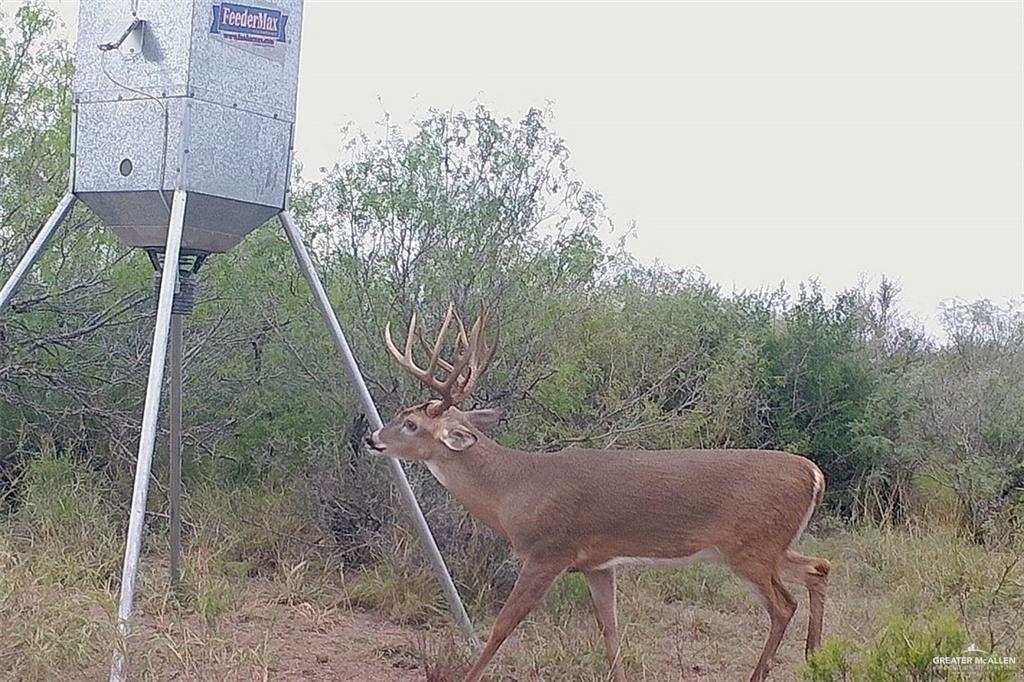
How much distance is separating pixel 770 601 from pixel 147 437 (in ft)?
10.4

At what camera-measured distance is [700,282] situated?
13047 mm

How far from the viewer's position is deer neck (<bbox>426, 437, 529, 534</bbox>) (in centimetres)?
640

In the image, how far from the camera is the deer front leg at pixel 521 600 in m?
5.79

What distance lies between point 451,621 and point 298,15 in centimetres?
367

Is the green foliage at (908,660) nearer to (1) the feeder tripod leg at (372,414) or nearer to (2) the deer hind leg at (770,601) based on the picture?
(2) the deer hind leg at (770,601)

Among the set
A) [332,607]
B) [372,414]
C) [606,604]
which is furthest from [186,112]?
[332,607]

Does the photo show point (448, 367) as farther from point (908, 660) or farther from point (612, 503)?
point (908, 660)

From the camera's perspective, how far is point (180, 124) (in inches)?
220

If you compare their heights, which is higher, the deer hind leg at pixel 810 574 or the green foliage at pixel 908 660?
the green foliage at pixel 908 660

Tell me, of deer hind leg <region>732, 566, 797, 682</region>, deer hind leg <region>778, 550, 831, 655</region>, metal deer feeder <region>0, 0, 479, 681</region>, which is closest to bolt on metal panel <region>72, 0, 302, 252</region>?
metal deer feeder <region>0, 0, 479, 681</region>

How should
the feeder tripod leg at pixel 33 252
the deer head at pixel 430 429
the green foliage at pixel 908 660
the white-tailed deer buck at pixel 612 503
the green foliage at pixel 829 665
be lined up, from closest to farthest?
the green foliage at pixel 908 660, the green foliage at pixel 829 665, the feeder tripod leg at pixel 33 252, the white-tailed deer buck at pixel 612 503, the deer head at pixel 430 429

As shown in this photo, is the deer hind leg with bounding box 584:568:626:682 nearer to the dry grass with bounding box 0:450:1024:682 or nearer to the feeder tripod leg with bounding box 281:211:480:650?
the dry grass with bounding box 0:450:1024:682

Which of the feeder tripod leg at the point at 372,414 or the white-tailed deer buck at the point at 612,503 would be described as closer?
the white-tailed deer buck at the point at 612,503

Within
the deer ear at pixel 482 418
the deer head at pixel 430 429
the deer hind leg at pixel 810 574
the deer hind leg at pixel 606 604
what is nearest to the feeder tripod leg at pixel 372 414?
the deer head at pixel 430 429
